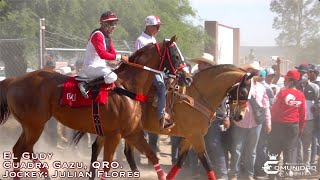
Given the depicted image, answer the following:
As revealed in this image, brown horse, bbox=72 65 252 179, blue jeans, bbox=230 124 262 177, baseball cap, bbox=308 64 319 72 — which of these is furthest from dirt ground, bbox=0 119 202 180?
baseball cap, bbox=308 64 319 72

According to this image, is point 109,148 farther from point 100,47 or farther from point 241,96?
point 241,96

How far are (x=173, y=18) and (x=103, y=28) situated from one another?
575 centimetres

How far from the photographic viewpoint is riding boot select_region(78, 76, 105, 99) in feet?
26.2

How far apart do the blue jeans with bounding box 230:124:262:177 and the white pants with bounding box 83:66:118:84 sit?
3.39m

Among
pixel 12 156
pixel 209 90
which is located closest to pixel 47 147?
pixel 12 156

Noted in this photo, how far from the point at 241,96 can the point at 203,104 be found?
2.02 ft

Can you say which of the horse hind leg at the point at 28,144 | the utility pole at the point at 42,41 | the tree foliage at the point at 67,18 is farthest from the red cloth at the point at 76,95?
the tree foliage at the point at 67,18

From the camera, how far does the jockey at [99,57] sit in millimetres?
7914

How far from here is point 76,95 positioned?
8109 mm

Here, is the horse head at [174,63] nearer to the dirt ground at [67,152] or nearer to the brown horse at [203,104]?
the brown horse at [203,104]

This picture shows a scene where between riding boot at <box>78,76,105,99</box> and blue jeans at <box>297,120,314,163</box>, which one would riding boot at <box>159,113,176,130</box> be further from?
blue jeans at <box>297,120,314,163</box>

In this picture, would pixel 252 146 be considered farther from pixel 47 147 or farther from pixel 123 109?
pixel 47 147

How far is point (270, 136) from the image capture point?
1088 centimetres

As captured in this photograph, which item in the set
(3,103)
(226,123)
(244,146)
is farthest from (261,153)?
(3,103)
